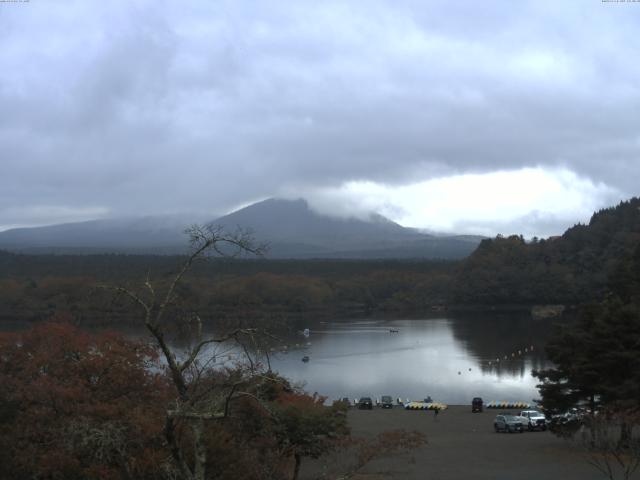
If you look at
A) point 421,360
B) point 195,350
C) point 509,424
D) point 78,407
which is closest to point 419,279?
point 421,360

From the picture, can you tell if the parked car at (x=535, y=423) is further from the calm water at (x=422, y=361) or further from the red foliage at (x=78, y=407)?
the red foliage at (x=78, y=407)

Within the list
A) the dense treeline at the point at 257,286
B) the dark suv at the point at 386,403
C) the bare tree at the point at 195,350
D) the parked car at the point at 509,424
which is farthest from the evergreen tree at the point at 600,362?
the dense treeline at the point at 257,286

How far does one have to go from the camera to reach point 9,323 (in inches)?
Answer: 1686

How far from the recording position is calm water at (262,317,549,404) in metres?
27.1

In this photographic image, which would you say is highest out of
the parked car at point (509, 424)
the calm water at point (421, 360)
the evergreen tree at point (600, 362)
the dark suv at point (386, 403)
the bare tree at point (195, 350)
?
the bare tree at point (195, 350)

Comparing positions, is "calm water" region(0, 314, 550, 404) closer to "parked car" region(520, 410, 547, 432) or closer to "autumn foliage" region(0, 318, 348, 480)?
"parked car" region(520, 410, 547, 432)

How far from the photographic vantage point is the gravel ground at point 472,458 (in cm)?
1145

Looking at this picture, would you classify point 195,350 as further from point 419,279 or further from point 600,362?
point 419,279

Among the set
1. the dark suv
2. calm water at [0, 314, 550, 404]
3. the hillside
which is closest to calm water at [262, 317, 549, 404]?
calm water at [0, 314, 550, 404]

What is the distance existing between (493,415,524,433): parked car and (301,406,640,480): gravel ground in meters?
0.16

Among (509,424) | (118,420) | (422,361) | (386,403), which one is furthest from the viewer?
(422,361)

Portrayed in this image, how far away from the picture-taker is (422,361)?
114 ft

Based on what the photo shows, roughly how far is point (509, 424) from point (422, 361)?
60.5ft

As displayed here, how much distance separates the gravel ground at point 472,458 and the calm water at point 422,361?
456 cm
